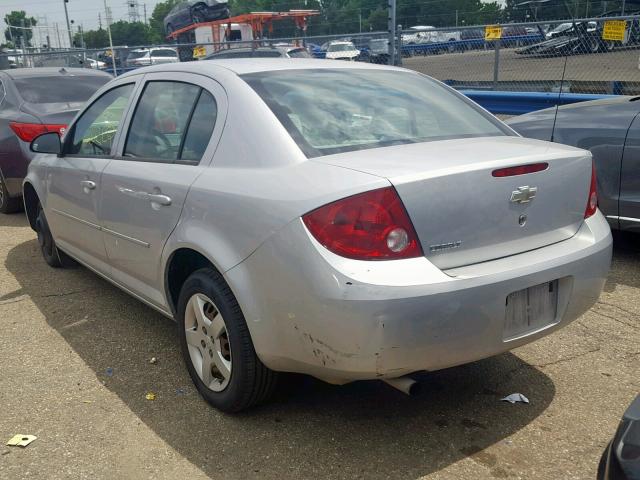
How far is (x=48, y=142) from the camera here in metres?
4.50

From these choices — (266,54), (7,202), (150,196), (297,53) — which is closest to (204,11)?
(297,53)

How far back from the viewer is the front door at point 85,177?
3941 mm

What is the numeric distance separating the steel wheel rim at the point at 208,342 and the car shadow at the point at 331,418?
0.58 feet

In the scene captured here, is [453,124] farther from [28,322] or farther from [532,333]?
[28,322]

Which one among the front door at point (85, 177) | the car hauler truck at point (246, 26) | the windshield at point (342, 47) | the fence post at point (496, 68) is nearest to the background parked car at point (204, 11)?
the car hauler truck at point (246, 26)

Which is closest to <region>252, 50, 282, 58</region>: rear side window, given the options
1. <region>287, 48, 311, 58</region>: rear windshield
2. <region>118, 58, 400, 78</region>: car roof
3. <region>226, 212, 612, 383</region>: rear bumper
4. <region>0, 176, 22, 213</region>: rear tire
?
<region>287, 48, 311, 58</region>: rear windshield

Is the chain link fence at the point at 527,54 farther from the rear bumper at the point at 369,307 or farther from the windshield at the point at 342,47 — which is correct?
the rear bumper at the point at 369,307

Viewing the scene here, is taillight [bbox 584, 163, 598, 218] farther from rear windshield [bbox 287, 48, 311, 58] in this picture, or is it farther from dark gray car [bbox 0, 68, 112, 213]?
rear windshield [bbox 287, 48, 311, 58]

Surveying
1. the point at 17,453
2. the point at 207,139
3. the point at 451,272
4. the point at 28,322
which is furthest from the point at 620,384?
the point at 28,322

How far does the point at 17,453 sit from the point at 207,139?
163 cm

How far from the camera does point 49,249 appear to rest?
5.34 meters

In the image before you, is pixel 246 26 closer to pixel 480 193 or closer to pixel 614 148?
pixel 614 148

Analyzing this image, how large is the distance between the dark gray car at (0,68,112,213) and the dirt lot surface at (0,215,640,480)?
132 inches

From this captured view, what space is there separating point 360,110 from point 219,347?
129 cm
